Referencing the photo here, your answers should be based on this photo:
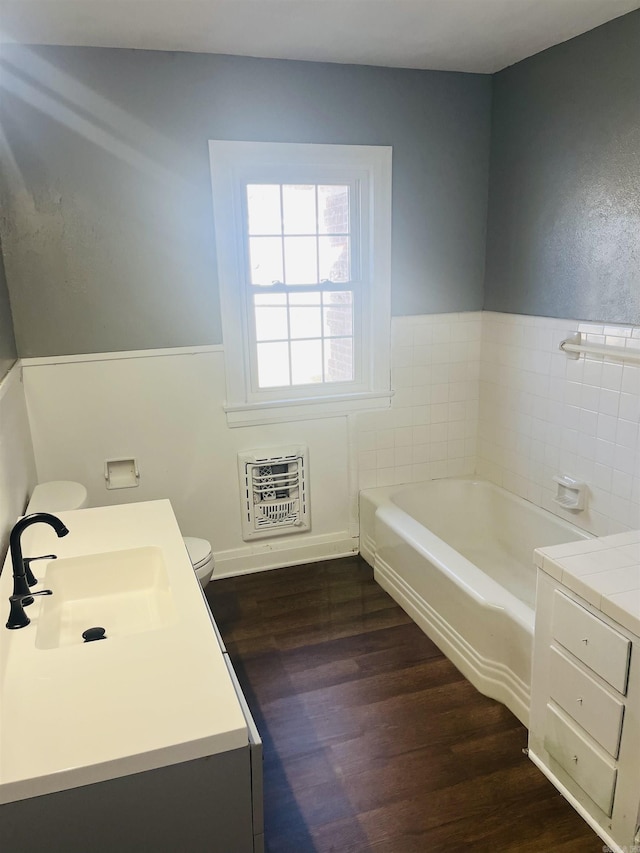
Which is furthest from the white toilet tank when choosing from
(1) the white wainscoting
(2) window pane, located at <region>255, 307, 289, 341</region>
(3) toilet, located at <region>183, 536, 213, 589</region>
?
(2) window pane, located at <region>255, 307, 289, 341</region>

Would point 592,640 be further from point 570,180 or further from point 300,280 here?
point 300,280

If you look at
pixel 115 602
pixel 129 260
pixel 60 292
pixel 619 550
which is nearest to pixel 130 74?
pixel 129 260

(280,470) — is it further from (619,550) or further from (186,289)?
(619,550)

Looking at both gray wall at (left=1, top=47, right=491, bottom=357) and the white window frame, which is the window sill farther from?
gray wall at (left=1, top=47, right=491, bottom=357)

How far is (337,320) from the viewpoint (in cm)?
340

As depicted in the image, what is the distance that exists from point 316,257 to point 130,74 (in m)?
1.18

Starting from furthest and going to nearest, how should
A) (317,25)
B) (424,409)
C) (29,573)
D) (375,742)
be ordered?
(424,409) → (317,25) → (375,742) → (29,573)

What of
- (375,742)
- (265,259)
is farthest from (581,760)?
(265,259)

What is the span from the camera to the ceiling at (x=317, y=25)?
7.62 feet

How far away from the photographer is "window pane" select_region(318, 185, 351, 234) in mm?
3242

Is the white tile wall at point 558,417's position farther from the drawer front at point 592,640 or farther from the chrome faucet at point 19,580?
the chrome faucet at point 19,580

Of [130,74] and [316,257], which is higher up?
[130,74]

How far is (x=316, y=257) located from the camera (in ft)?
10.8

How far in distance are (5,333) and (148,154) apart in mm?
Result: 1044
